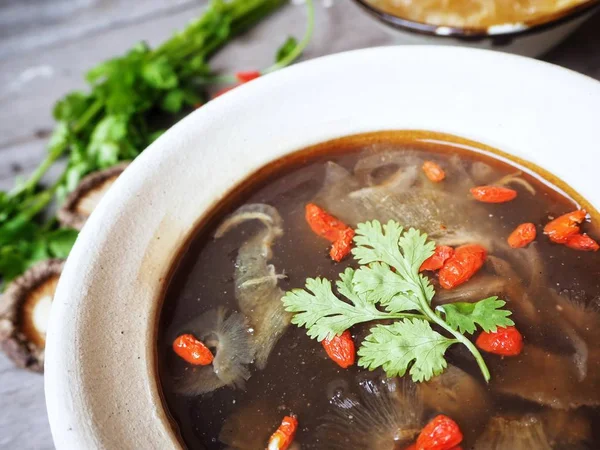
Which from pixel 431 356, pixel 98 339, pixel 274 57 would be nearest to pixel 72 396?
pixel 98 339

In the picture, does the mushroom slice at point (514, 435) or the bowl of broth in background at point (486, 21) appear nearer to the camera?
the mushroom slice at point (514, 435)

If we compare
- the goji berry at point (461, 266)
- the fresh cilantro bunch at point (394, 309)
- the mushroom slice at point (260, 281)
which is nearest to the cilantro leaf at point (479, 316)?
the fresh cilantro bunch at point (394, 309)

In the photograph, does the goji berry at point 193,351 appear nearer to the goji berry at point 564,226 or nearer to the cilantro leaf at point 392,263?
the cilantro leaf at point 392,263

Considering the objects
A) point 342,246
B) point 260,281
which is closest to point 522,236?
point 342,246

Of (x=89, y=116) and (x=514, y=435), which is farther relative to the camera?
(x=89, y=116)

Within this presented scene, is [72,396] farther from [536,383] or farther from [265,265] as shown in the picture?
[536,383]

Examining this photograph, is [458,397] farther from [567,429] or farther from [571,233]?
[571,233]
